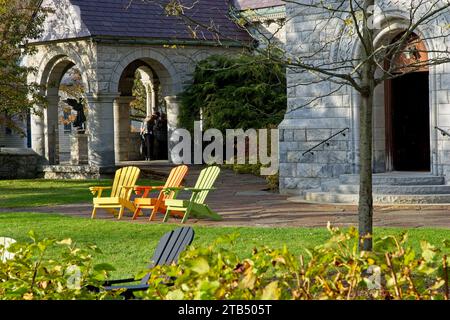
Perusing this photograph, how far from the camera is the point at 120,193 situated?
16.2 meters

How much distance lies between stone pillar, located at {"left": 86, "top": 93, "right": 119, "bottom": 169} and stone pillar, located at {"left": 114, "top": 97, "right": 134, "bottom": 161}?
13.6 ft

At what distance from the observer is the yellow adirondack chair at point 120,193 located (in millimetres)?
15305

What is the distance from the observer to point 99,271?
530 cm

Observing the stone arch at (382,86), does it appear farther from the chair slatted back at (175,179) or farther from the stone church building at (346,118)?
the chair slatted back at (175,179)

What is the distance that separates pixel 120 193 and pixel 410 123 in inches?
249

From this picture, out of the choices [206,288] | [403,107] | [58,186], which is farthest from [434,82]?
[206,288]

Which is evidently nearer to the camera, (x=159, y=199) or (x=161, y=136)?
(x=159, y=199)

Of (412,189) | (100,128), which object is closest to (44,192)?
(100,128)

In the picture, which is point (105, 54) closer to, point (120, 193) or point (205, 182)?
point (120, 193)

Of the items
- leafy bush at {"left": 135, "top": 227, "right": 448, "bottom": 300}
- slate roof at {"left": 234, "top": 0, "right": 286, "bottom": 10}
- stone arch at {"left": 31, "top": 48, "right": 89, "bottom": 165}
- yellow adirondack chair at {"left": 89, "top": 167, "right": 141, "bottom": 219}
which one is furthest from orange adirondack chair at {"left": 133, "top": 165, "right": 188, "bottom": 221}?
slate roof at {"left": 234, "top": 0, "right": 286, "bottom": 10}

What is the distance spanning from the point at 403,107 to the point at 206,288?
15403 mm

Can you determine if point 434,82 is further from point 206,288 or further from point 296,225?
point 206,288

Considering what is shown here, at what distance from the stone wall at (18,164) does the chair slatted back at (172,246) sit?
20.7 m

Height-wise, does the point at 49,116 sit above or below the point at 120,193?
above
